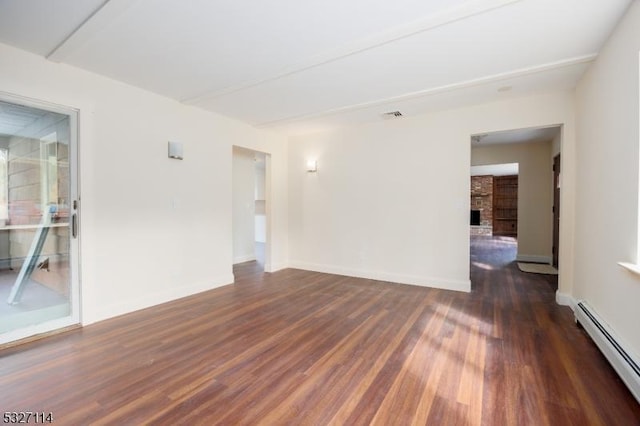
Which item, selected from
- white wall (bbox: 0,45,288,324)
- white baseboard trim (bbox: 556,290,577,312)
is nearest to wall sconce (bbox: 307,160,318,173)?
white wall (bbox: 0,45,288,324)

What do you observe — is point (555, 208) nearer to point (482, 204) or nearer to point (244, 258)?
point (244, 258)

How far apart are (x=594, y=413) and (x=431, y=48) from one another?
8.86 feet

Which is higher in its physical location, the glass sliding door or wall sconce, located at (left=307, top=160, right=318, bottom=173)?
wall sconce, located at (left=307, top=160, right=318, bottom=173)

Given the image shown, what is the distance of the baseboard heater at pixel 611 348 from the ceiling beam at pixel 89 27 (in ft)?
12.8

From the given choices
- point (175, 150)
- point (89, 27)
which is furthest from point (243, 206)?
point (89, 27)

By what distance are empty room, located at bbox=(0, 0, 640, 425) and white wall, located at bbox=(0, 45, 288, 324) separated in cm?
2

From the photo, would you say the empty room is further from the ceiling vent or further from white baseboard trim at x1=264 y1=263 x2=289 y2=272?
white baseboard trim at x1=264 y1=263 x2=289 y2=272

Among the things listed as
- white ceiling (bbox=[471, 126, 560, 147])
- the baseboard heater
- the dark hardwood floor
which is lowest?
the dark hardwood floor

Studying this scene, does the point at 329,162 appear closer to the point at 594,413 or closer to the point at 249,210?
the point at 249,210

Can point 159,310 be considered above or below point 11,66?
below

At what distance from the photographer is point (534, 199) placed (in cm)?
658

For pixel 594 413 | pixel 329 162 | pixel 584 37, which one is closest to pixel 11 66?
pixel 329 162

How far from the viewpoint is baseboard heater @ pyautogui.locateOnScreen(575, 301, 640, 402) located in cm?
183

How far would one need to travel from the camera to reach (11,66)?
2.52 metres
